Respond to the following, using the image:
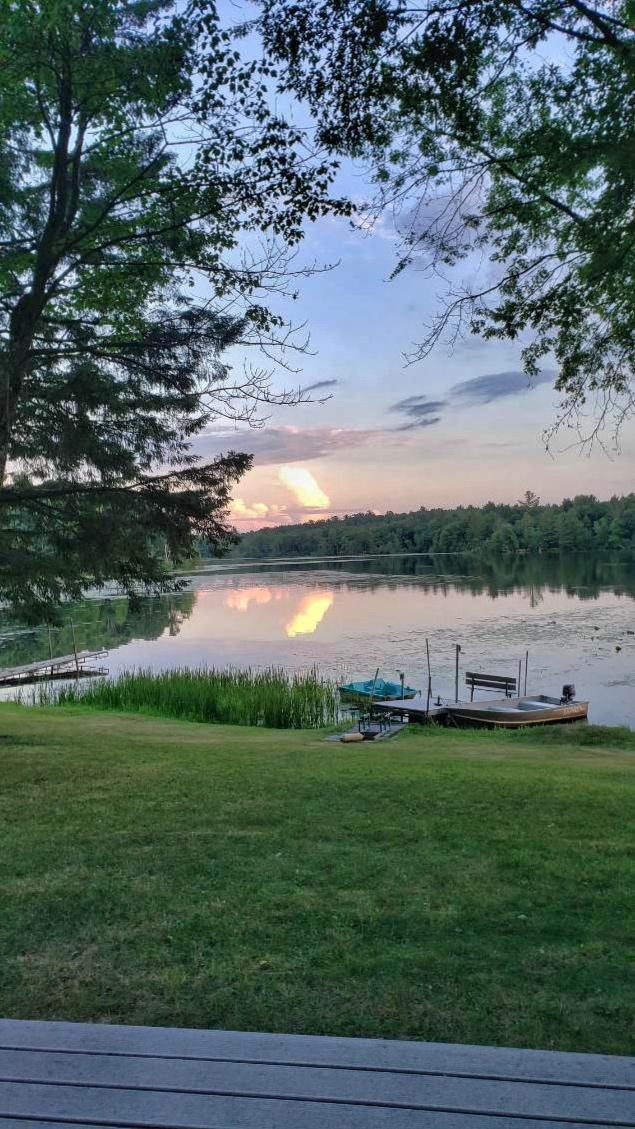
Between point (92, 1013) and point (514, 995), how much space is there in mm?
1512

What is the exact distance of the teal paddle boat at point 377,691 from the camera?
69.3 ft

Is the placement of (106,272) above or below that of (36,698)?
above

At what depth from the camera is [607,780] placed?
8320 millimetres

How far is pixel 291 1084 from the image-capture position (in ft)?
5.60

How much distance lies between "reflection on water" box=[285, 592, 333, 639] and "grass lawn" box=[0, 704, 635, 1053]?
3250 cm

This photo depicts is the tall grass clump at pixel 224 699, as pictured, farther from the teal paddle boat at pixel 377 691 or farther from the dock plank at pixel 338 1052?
the dock plank at pixel 338 1052

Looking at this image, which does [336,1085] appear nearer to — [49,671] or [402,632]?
[49,671]

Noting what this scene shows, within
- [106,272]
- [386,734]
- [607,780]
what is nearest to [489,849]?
[607,780]

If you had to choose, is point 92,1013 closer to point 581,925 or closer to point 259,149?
point 581,925

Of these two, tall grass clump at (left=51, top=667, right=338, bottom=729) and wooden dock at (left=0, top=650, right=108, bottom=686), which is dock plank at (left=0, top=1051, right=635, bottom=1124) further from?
wooden dock at (left=0, top=650, right=108, bottom=686)

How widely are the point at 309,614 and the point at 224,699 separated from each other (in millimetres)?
29487

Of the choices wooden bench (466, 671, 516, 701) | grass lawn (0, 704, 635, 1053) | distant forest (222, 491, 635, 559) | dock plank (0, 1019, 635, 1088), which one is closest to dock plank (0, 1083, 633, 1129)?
dock plank (0, 1019, 635, 1088)

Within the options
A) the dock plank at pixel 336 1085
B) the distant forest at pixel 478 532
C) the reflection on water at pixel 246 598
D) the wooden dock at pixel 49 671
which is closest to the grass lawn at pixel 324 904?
the dock plank at pixel 336 1085

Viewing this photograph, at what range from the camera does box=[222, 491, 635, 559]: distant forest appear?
378ft
